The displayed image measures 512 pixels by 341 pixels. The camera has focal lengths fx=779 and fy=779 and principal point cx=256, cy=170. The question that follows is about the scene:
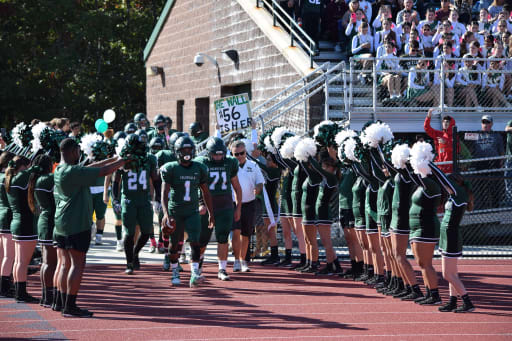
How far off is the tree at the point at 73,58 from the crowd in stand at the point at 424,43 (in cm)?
1611

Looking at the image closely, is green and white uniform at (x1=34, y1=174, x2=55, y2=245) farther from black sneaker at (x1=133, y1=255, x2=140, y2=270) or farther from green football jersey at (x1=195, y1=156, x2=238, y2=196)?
black sneaker at (x1=133, y1=255, x2=140, y2=270)

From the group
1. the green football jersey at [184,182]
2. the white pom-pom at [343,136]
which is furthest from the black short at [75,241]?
the white pom-pom at [343,136]

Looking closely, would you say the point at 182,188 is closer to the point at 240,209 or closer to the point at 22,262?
the point at 240,209

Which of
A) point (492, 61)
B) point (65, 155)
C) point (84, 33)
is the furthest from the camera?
point (84, 33)

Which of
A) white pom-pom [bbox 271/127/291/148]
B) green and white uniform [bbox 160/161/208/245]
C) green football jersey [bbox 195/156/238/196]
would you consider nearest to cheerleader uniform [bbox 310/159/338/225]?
white pom-pom [bbox 271/127/291/148]

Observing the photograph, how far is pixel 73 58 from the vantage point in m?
32.9

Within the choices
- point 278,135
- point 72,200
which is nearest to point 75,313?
point 72,200

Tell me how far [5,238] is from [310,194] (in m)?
4.34

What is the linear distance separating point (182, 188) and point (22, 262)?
2.23 meters

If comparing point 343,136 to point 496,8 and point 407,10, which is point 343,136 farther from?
point 496,8

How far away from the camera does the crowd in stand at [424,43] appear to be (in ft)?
49.9

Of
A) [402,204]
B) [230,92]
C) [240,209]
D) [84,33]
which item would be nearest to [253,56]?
[230,92]

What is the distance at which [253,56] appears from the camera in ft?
65.6

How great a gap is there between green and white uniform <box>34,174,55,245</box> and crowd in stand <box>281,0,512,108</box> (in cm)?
718
